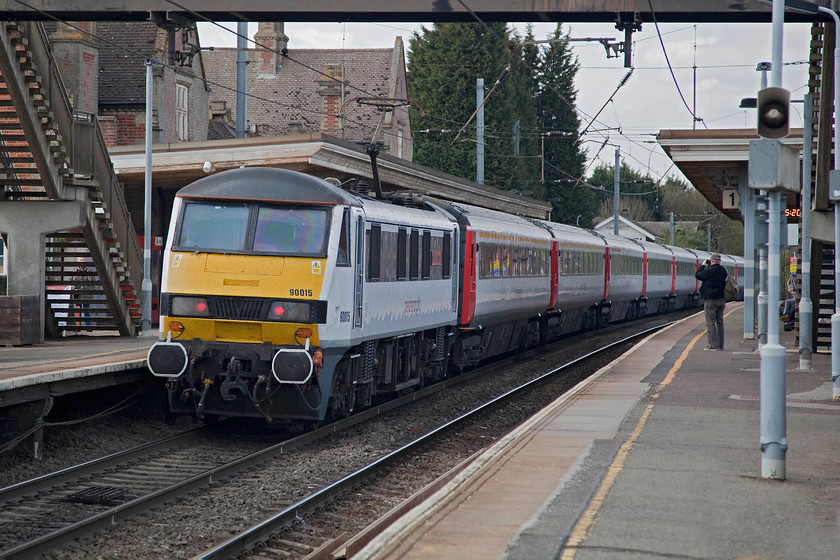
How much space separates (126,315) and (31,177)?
13.5 ft

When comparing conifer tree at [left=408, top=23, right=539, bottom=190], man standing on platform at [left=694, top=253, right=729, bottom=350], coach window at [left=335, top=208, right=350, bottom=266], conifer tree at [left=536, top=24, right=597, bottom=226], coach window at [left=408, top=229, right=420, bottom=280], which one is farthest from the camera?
conifer tree at [left=536, top=24, right=597, bottom=226]

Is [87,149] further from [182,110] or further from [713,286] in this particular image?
[182,110]

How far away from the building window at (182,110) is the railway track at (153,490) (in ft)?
93.2

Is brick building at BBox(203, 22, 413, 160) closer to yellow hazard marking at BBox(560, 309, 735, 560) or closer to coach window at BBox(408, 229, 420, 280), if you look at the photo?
coach window at BBox(408, 229, 420, 280)

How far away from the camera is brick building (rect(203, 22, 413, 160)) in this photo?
5550 centimetres

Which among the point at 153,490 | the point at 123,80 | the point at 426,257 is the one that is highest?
the point at 123,80

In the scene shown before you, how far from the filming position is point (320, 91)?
54562 mm

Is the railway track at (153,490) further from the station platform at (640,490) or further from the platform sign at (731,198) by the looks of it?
the platform sign at (731,198)

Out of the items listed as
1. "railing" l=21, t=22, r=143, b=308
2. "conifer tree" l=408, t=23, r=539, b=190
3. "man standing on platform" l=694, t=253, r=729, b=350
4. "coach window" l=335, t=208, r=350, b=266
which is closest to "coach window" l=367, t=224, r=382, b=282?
"coach window" l=335, t=208, r=350, b=266

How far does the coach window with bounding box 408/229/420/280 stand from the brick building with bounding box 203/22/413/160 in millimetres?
38948

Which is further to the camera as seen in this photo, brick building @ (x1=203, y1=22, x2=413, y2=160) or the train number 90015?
brick building @ (x1=203, y1=22, x2=413, y2=160)

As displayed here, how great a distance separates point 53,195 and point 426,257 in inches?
279

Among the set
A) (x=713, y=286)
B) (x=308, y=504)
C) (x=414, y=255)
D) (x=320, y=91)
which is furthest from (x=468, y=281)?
(x=320, y=91)

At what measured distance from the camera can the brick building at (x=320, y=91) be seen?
5550cm
